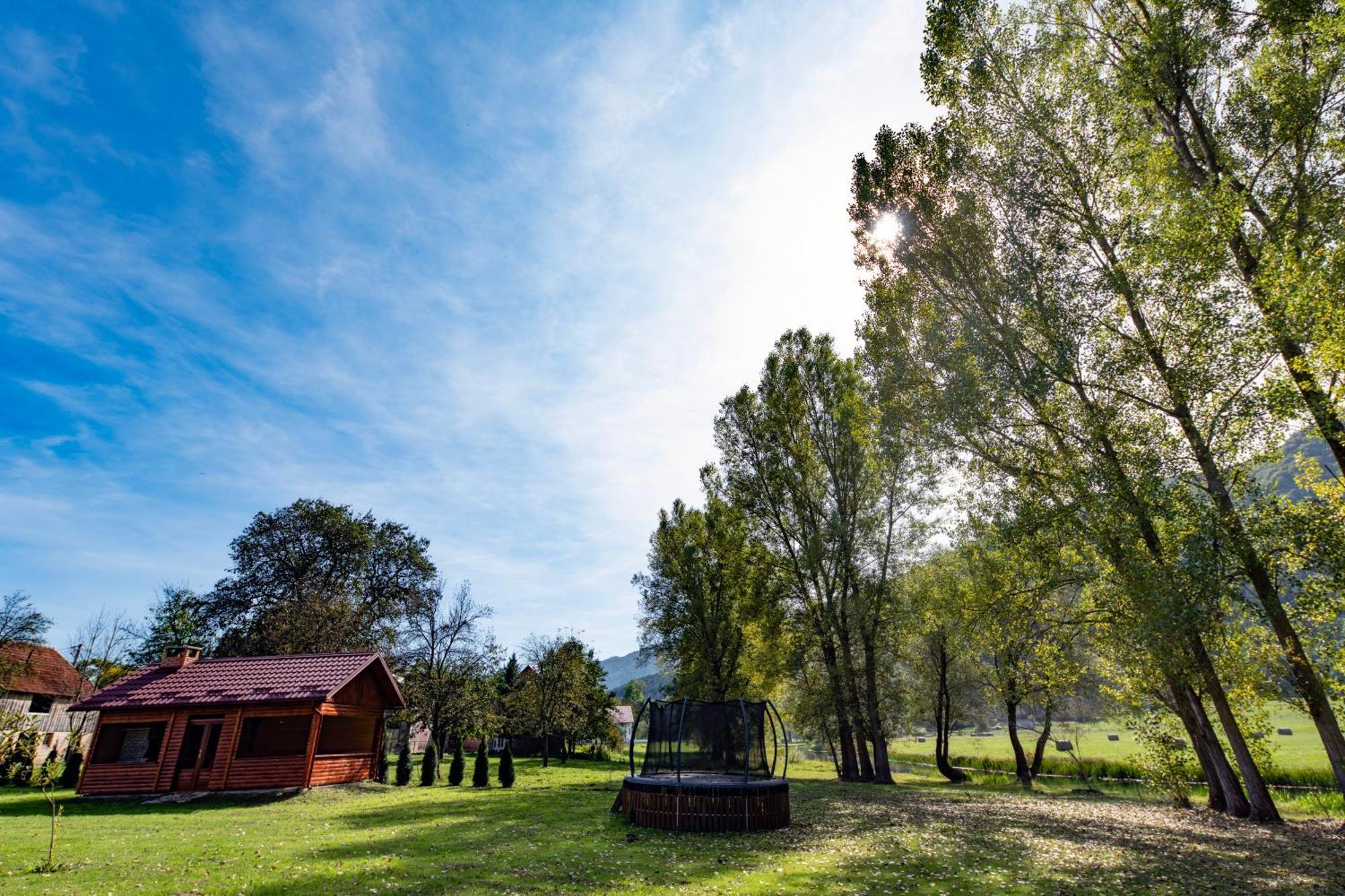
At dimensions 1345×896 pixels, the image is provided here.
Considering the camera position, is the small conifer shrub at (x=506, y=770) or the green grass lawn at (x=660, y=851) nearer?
the green grass lawn at (x=660, y=851)

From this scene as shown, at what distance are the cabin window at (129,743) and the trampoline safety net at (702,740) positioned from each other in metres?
21.6

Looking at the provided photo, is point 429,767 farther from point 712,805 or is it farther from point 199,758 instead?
point 712,805

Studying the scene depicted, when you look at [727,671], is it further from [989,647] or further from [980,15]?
[980,15]

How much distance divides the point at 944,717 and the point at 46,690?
57.5 metres

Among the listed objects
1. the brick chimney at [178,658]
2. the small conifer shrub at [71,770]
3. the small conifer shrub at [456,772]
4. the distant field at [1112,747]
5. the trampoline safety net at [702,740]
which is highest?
the brick chimney at [178,658]

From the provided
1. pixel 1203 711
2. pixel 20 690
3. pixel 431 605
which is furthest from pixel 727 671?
pixel 20 690

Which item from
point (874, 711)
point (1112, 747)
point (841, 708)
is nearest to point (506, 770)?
point (841, 708)

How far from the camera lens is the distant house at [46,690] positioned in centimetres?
3409

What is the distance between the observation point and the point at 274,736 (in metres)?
28.1

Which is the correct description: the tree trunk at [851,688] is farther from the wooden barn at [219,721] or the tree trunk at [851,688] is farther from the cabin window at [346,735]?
the cabin window at [346,735]

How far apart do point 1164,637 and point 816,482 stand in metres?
17.7

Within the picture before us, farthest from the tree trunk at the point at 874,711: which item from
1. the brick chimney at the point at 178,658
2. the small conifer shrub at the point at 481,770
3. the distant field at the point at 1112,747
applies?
→ the brick chimney at the point at 178,658

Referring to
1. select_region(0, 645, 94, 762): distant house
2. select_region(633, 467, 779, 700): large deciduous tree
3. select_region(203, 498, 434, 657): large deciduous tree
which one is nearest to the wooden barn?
select_region(0, 645, 94, 762): distant house

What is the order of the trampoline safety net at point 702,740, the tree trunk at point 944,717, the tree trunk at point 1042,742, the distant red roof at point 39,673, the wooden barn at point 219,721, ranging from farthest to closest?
the distant red roof at point 39,673
the tree trunk at point 944,717
the tree trunk at point 1042,742
the wooden barn at point 219,721
the trampoline safety net at point 702,740
